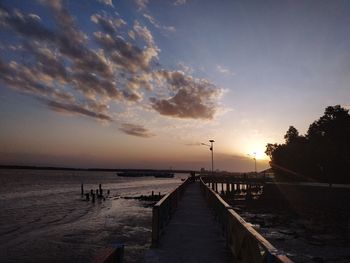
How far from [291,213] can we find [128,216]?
18.4 m

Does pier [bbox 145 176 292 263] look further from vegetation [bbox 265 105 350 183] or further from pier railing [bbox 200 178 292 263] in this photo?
vegetation [bbox 265 105 350 183]

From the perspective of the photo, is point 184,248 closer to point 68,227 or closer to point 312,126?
point 68,227

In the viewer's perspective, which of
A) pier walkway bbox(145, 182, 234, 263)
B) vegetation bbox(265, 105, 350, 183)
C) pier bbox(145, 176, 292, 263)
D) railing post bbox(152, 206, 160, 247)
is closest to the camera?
pier bbox(145, 176, 292, 263)

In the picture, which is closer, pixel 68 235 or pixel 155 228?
pixel 155 228

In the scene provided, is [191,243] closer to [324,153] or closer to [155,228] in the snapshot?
[155,228]

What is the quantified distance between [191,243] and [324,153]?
53.7 m

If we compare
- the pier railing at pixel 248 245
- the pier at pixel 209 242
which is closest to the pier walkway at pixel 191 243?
the pier at pixel 209 242

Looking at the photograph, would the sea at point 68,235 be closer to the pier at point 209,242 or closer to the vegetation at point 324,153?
the pier at point 209,242

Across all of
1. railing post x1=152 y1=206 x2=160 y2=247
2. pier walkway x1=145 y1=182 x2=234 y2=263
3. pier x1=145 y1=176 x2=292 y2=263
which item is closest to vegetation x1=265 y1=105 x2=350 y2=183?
pier walkway x1=145 y1=182 x2=234 y2=263

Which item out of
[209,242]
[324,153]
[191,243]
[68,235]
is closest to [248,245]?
[191,243]

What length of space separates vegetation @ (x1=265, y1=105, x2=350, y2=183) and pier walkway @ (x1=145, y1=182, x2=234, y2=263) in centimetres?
4553

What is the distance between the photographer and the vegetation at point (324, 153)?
56.3 m

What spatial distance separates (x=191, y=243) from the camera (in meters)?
10.1

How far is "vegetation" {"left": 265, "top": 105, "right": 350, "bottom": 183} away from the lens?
56.3 meters
